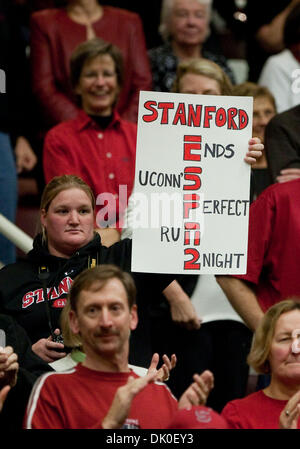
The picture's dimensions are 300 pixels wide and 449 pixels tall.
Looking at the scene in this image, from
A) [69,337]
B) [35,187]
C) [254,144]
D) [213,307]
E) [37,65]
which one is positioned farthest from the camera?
[35,187]

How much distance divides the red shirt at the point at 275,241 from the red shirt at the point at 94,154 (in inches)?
37.6

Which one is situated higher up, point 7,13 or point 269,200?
point 7,13

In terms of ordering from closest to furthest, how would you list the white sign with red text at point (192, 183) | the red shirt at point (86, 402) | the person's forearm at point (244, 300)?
1. the red shirt at point (86, 402)
2. the white sign with red text at point (192, 183)
3. the person's forearm at point (244, 300)

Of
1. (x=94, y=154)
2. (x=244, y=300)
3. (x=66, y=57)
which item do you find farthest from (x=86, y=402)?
(x=66, y=57)

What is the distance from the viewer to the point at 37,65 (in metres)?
6.91

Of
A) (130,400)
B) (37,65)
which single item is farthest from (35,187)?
(130,400)

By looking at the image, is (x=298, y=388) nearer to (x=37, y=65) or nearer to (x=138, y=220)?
(x=138, y=220)

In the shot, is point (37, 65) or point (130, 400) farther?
point (37, 65)

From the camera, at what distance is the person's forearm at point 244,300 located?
5.08 meters

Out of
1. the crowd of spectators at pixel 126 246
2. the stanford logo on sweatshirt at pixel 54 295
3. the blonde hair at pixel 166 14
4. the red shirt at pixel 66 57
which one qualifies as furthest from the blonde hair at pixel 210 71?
the stanford logo on sweatshirt at pixel 54 295

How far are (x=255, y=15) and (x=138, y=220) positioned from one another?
3483 mm

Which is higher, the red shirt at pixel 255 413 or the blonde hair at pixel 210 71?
the blonde hair at pixel 210 71

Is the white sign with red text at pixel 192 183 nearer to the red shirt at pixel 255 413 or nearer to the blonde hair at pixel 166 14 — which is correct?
the red shirt at pixel 255 413

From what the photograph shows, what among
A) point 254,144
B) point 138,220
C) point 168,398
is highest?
point 254,144
